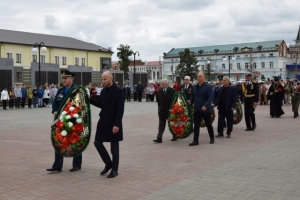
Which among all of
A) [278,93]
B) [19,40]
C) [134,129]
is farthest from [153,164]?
[19,40]

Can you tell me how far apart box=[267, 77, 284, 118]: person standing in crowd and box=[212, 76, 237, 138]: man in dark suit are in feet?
22.2

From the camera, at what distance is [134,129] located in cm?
1405

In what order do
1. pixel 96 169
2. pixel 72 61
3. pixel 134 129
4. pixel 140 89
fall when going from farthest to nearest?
pixel 72 61, pixel 140 89, pixel 134 129, pixel 96 169

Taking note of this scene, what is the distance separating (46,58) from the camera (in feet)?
207

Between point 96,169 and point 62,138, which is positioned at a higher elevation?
point 62,138

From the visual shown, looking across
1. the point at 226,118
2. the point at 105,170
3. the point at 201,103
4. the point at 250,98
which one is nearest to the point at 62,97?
the point at 105,170

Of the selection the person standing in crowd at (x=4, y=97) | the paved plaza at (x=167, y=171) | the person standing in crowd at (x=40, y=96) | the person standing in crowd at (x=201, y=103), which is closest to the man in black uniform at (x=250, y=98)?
the paved plaza at (x=167, y=171)

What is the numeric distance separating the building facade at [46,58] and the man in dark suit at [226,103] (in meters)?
22.4

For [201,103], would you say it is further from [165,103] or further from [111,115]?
[111,115]

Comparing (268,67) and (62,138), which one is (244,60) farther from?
(62,138)

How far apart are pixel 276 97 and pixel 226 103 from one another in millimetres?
7578

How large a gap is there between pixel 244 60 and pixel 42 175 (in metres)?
110

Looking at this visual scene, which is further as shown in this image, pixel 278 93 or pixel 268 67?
pixel 268 67

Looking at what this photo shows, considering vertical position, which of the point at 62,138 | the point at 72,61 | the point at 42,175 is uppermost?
the point at 72,61
